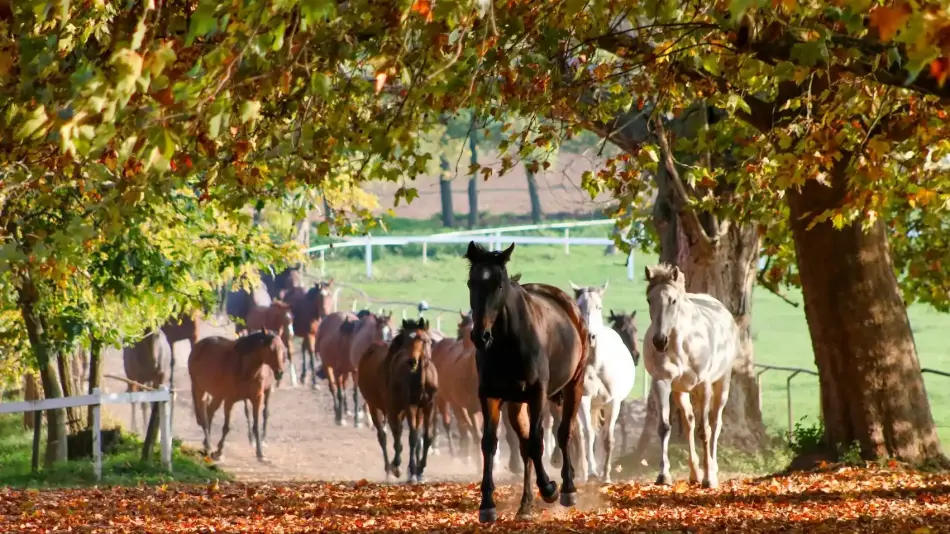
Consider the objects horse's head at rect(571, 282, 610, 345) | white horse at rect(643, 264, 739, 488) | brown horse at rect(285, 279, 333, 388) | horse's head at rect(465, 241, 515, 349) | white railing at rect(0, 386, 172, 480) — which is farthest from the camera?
brown horse at rect(285, 279, 333, 388)

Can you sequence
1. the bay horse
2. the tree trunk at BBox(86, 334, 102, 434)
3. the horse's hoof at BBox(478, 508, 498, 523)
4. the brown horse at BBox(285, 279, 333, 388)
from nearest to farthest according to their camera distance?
the bay horse
the horse's hoof at BBox(478, 508, 498, 523)
the tree trunk at BBox(86, 334, 102, 434)
the brown horse at BBox(285, 279, 333, 388)

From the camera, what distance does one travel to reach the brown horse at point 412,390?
19.3 meters

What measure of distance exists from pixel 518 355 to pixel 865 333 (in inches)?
190

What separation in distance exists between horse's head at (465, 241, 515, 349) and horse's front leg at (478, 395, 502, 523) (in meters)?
0.85

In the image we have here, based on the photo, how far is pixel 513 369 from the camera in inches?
436

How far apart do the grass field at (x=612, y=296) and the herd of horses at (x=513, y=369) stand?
588 cm

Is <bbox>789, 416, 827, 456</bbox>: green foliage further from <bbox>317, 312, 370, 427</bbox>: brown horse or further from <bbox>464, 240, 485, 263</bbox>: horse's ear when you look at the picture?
<bbox>317, 312, 370, 427</bbox>: brown horse

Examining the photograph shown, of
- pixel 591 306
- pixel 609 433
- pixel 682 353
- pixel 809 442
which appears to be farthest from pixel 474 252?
pixel 609 433

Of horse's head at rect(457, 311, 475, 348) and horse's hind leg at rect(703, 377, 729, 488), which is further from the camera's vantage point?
horse's head at rect(457, 311, 475, 348)

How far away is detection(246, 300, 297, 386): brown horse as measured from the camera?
3297cm

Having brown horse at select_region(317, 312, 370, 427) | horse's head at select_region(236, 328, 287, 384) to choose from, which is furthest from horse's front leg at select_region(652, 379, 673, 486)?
brown horse at select_region(317, 312, 370, 427)

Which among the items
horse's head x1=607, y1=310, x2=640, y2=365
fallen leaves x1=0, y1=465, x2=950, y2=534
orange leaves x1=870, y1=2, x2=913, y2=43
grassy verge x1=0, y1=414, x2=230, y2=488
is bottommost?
fallen leaves x1=0, y1=465, x2=950, y2=534

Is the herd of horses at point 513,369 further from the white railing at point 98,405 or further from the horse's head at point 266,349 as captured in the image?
the white railing at point 98,405

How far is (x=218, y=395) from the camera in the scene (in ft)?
84.1
